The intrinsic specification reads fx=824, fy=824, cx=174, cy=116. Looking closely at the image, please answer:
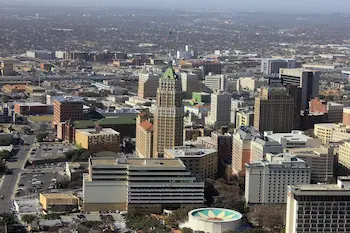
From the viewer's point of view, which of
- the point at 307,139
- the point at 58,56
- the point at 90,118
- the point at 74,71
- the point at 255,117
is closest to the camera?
the point at 307,139

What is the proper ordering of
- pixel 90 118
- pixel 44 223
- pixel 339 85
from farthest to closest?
1. pixel 339 85
2. pixel 90 118
3. pixel 44 223

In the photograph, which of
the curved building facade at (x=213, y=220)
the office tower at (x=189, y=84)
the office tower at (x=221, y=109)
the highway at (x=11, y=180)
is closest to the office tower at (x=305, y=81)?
the office tower at (x=221, y=109)

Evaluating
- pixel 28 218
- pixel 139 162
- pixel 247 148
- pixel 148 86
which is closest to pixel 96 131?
pixel 247 148

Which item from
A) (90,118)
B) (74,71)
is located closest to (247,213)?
(90,118)

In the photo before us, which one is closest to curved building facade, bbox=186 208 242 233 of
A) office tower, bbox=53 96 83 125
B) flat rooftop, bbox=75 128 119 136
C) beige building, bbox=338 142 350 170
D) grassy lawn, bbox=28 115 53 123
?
beige building, bbox=338 142 350 170

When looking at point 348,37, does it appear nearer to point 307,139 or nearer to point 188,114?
point 188,114
